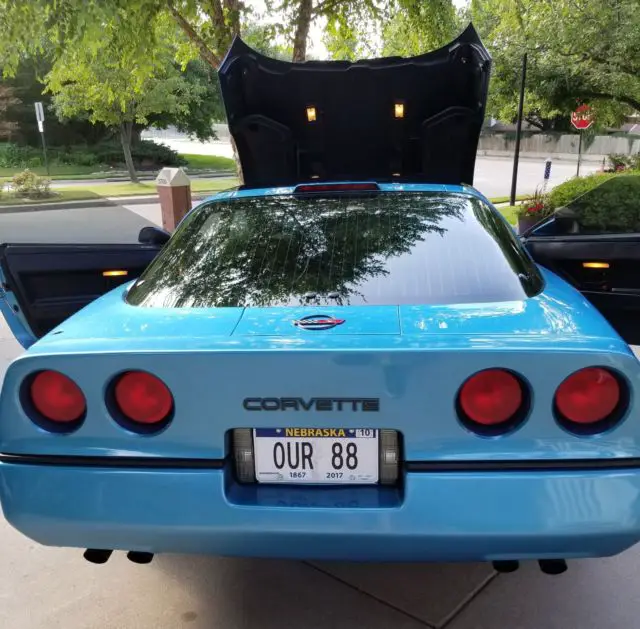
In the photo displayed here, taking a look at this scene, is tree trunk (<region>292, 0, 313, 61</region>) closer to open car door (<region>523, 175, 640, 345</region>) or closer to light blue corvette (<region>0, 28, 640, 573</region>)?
open car door (<region>523, 175, 640, 345</region>)

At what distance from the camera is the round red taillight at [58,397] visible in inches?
79.6

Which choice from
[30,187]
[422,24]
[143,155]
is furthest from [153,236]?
[143,155]

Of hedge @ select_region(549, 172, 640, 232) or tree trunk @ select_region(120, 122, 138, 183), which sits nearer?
hedge @ select_region(549, 172, 640, 232)

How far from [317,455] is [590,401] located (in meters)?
0.82

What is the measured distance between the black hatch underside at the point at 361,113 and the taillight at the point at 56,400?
10.4 feet

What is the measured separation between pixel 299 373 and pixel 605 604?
159 cm

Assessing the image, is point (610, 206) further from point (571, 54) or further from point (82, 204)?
point (82, 204)

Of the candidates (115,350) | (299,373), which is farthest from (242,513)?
(115,350)

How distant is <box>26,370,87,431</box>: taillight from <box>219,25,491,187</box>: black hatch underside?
3179mm

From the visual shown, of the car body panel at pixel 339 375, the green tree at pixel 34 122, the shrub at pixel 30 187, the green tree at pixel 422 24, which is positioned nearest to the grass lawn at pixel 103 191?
the shrub at pixel 30 187

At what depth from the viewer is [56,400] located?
2.03 m

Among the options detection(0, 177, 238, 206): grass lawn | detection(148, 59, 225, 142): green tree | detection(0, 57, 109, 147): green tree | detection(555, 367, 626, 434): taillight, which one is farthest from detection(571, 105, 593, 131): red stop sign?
detection(0, 57, 109, 147): green tree

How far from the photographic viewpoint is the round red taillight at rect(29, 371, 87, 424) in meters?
2.02

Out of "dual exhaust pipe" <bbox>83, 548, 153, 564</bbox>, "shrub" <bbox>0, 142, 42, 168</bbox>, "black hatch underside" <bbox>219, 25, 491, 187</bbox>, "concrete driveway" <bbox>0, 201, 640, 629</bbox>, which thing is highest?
"black hatch underside" <bbox>219, 25, 491, 187</bbox>
